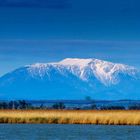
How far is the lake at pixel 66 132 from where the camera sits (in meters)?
44.3

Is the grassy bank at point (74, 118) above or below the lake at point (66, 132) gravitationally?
above

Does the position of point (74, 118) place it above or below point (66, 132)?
above

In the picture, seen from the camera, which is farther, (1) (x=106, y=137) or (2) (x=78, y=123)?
(2) (x=78, y=123)

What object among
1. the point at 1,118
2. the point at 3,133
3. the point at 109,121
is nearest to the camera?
the point at 3,133

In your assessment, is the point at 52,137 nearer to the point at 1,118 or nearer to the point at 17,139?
the point at 17,139

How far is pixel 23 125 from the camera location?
54812 mm

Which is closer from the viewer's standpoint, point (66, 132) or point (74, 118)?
point (66, 132)

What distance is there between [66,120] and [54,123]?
1.11 meters

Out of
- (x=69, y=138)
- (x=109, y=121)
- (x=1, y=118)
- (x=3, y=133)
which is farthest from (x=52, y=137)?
(x=1, y=118)

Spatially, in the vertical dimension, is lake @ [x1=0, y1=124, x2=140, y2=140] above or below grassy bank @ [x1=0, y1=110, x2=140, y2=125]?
below

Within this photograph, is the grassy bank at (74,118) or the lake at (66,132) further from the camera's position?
the grassy bank at (74,118)

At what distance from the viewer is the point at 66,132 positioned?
158 feet

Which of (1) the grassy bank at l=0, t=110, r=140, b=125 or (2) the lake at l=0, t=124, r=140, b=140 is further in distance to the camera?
(1) the grassy bank at l=0, t=110, r=140, b=125

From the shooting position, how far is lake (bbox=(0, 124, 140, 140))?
4433 centimetres
